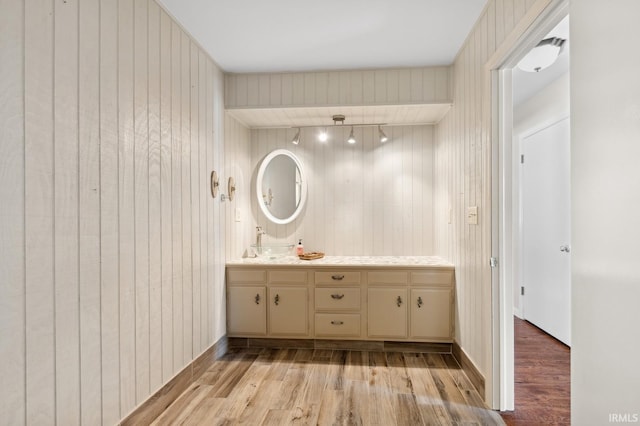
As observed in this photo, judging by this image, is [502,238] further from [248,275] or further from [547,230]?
[248,275]

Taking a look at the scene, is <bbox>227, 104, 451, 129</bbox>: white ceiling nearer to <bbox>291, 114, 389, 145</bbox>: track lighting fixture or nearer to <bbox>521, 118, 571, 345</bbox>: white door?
<bbox>291, 114, 389, 145</bbox>: track lighting fixture

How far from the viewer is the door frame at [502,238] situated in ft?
6.85

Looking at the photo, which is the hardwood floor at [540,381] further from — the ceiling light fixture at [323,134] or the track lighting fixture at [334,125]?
the ceiling light fixture at [323,134]

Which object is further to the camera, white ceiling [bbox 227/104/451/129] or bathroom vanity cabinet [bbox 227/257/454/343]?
white ceiling [bbox 227/104/451/129]

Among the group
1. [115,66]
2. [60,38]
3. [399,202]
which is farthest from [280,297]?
[60,38]

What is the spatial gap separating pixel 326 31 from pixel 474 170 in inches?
57.3

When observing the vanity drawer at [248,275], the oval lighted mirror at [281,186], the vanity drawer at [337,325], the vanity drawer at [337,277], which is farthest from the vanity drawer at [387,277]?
the oval lighted mirror at [281,186]

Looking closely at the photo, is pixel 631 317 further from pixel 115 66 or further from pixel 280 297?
pixel 280 297

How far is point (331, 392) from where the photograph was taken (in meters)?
2.38

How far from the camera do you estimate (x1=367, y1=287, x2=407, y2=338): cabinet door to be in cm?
310

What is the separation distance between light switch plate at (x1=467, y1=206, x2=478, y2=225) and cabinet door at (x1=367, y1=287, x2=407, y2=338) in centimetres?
94

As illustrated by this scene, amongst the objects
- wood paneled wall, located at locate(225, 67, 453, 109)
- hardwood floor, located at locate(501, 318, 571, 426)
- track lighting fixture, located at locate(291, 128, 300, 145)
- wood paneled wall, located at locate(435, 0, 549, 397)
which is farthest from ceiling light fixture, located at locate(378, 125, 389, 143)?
hardwood floor, located at locate(501, 318, 571, 426)

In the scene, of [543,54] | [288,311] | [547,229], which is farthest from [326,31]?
[547,229]

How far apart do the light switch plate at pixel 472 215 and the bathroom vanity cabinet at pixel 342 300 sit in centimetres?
68
